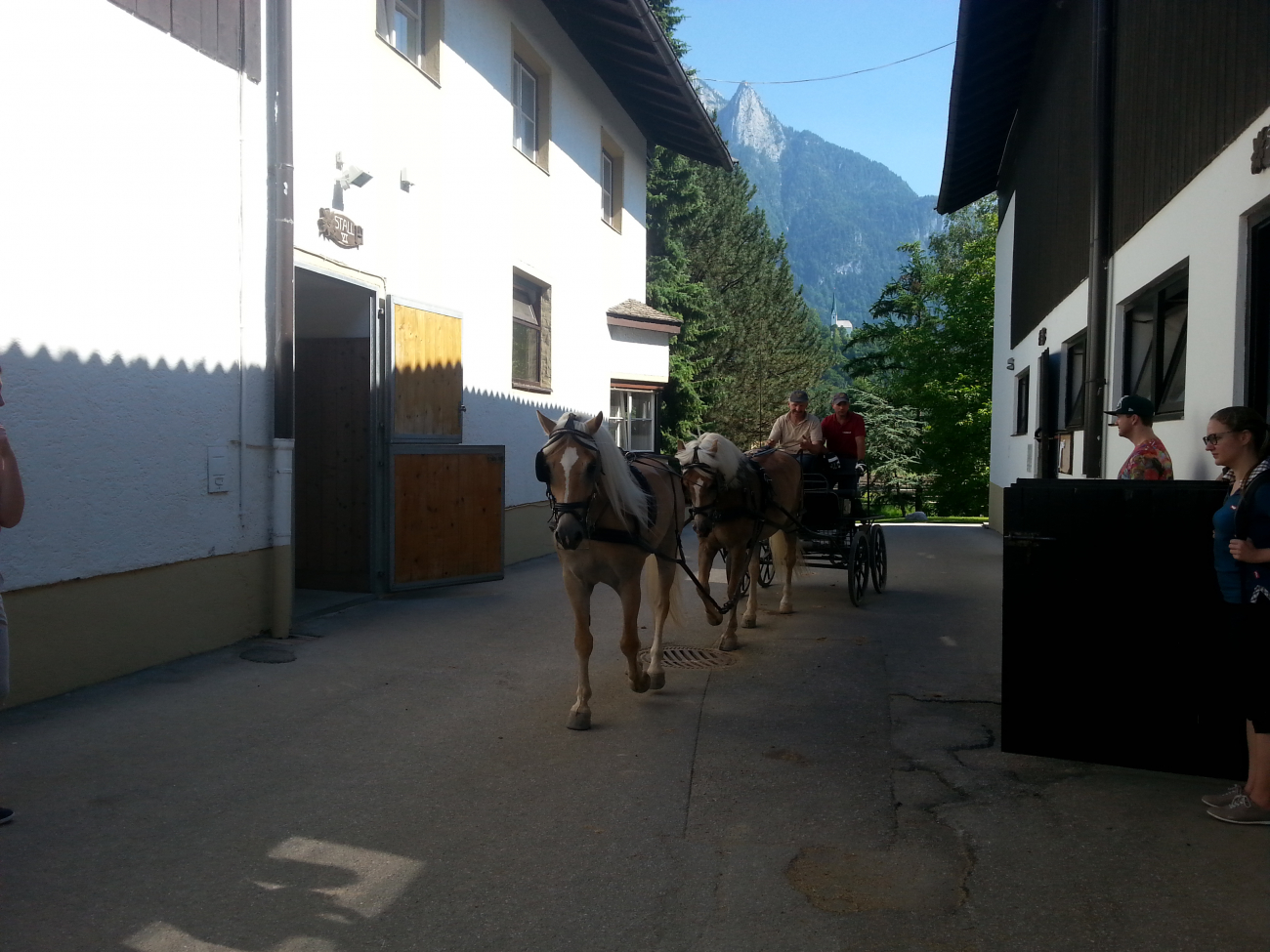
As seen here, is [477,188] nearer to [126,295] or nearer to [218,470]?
[218,470]

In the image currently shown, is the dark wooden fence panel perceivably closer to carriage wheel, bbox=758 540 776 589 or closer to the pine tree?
carriage wheel, bbox=758 540 776 589

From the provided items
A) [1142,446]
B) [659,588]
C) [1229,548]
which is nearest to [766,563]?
[659,588]

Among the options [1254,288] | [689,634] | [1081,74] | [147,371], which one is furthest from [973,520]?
[147,371]

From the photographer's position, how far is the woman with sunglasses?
355 cm

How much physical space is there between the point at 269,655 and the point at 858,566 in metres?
5.39

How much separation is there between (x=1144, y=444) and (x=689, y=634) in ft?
12.8

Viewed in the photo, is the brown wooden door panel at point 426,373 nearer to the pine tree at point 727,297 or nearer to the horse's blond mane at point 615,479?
the horse's blond mane at point 615,479

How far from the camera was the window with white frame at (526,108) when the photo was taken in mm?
12820

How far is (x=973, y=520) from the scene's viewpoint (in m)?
25.0

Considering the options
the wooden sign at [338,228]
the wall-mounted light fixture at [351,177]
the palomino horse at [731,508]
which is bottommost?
the palomino horse at [731,508]

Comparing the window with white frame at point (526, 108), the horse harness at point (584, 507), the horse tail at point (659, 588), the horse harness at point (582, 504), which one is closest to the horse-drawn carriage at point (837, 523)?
the horse tail at point (659, 588)

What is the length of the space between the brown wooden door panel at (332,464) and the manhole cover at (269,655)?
2.39 meters

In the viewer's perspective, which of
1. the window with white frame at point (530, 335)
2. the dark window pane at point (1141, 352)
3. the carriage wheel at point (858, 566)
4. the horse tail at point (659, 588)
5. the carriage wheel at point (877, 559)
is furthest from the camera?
the window with white frame at point (530, 335)

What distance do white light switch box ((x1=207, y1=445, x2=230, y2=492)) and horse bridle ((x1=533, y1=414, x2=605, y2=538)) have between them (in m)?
3.01
